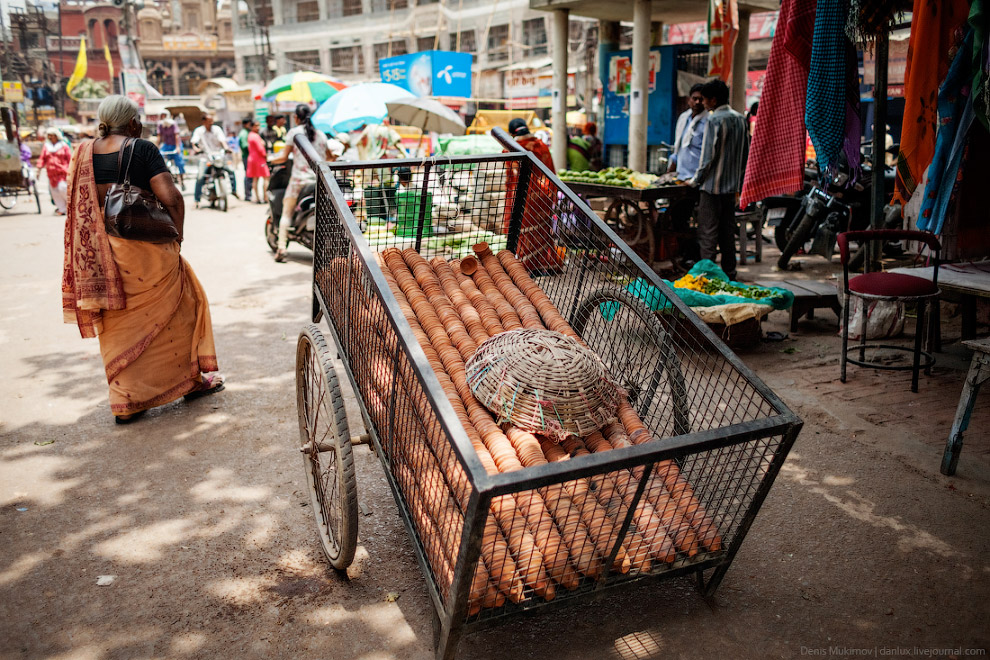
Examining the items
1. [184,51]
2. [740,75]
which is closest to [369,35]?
[184,51]

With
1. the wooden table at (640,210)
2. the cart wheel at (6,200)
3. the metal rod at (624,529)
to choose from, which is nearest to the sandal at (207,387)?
the metal rod at (624,529)

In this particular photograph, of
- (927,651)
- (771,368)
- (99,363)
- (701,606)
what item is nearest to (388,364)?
(701,606)

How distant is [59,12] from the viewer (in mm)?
56125

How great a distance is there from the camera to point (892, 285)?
4375 millimetres

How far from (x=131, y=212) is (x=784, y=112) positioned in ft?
11.6

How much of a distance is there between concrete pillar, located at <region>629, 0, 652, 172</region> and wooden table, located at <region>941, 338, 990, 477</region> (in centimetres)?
698

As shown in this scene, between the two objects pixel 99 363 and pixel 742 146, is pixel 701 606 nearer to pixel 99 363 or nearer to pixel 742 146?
pixel 99 363

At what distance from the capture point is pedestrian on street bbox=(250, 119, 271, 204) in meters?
13.8

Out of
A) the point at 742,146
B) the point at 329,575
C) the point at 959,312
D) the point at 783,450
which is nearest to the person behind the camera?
the point at 783,450

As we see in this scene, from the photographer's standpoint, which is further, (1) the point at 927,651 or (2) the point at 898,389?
(2) the point at 898,389

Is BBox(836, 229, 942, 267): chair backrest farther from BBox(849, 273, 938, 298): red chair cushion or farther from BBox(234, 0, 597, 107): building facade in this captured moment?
BBox(234, 0, 597, 107): building facade

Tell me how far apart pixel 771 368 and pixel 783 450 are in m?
3.11

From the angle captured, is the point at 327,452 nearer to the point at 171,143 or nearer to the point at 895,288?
the point at 895,288

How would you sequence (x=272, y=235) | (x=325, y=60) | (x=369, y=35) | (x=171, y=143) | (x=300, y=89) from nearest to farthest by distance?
(x=272, y=235) < (x=300, y=89) < (x=171, y=143) < (x=369, y=35) < (x=325, y=60)
